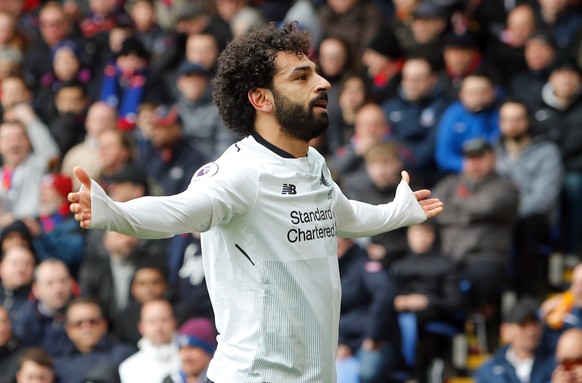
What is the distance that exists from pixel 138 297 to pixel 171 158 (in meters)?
2.01

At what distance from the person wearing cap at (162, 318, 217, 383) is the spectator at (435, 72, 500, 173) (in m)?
3.03

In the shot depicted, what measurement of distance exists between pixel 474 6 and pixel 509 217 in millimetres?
3305

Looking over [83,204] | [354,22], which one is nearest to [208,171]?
[83,204]

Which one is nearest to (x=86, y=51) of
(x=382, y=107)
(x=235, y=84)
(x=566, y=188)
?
(x=382, y=107)

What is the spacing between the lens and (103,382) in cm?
844

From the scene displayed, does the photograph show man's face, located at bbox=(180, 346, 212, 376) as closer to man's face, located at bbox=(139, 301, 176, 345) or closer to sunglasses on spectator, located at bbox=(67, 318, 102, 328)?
man's face, located at bbox=(139, 301, 176, 345)

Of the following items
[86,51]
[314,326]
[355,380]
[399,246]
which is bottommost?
[355,380]

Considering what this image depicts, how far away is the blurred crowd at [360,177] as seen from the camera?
894 cm

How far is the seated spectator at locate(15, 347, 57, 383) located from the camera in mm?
8695

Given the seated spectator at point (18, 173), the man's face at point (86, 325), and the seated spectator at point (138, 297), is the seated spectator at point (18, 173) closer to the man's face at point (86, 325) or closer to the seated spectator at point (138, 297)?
the seated spectator at point (138, 297)

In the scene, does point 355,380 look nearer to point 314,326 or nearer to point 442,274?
point 442,274

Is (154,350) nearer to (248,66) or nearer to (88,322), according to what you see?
(88,322)

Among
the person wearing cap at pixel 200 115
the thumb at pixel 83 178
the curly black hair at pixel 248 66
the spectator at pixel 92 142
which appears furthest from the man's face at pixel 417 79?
the thumb at pixel 83 178

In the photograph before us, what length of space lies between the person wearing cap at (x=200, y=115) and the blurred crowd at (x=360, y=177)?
2 cm
